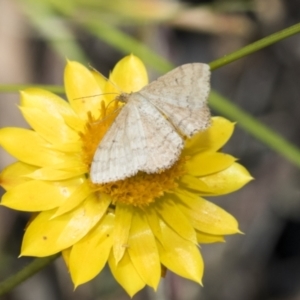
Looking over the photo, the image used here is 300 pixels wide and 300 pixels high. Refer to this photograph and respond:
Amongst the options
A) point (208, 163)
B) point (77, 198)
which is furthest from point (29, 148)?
point (208, 163)

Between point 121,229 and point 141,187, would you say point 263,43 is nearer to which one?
point 141,187

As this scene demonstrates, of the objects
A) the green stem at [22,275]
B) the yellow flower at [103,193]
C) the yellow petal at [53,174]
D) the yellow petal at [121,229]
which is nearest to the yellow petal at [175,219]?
the yellow flower at [103,193]

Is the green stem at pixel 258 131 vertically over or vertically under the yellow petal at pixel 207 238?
over

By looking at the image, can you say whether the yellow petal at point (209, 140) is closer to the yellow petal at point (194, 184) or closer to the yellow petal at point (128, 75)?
the yellow petal at point (194, 184)

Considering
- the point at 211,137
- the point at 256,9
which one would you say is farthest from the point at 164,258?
the point at 256,9

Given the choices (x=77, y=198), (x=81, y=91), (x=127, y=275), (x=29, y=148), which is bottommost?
(x=127, y=275)
